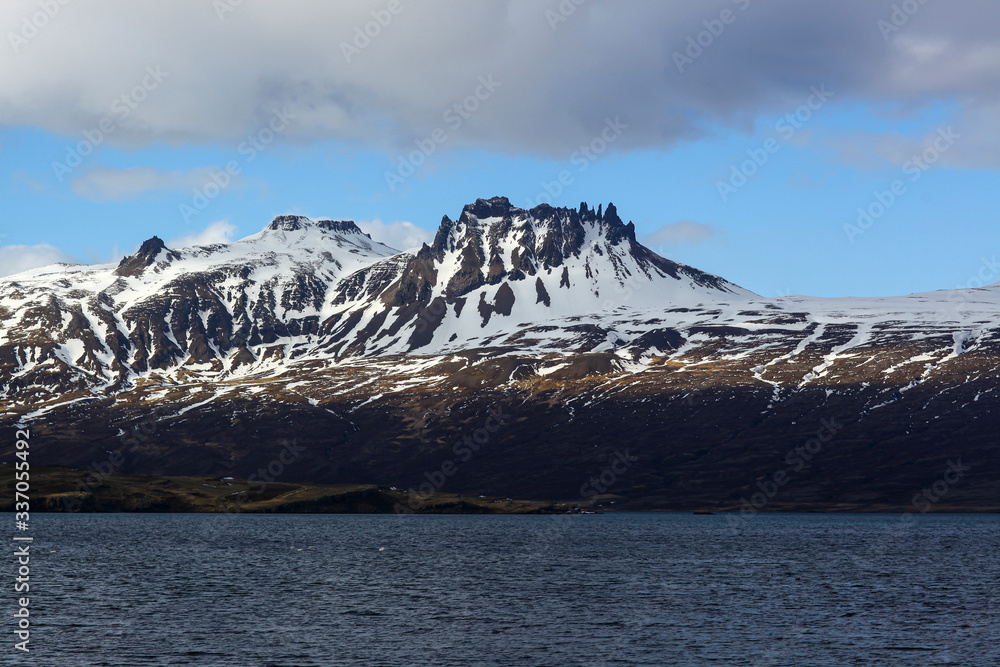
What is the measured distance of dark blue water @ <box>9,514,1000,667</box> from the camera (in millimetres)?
77000

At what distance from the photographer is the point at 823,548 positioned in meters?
184

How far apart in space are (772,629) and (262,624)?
4298 centimetres

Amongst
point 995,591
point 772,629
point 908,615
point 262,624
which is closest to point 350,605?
point 262,624

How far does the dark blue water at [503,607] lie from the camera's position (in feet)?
253

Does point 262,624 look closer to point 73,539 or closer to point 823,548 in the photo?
point 73,539

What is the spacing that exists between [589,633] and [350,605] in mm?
26809

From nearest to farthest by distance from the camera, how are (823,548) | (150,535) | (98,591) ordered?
1. (98,591)
2. (823,548)
3. (150,535)

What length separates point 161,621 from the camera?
90.1m

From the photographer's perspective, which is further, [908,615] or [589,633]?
[908,615]

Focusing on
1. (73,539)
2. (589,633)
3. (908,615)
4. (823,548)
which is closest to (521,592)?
(589,633)

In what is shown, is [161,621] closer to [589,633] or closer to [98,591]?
[98,591]

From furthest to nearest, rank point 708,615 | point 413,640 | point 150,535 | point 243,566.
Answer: point 150,535, point 243,566, point 708,615, point 413,640

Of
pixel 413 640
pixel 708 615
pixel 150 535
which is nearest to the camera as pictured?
pixel 413 640

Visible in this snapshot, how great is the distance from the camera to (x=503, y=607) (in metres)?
102
